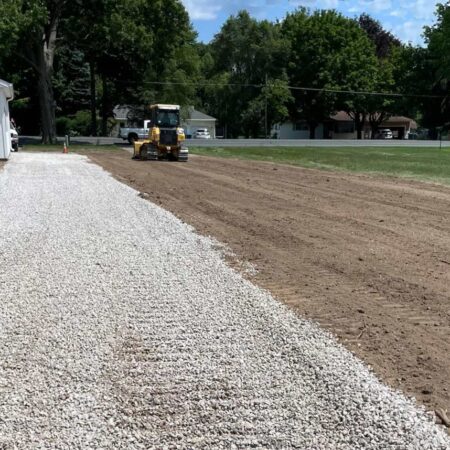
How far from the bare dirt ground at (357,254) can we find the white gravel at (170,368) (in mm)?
337

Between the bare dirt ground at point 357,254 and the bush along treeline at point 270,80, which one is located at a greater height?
the bush along treeline at point 270,80

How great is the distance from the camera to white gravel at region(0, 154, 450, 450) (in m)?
3.45

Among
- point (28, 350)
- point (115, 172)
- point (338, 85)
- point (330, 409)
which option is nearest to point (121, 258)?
point (28, 350)

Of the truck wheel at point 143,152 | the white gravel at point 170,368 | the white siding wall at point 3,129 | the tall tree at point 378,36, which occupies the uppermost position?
the tall tree at point 378,36

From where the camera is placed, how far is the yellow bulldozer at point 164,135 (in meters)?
28.0

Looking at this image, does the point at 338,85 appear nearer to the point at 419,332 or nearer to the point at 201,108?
the point at 201,108

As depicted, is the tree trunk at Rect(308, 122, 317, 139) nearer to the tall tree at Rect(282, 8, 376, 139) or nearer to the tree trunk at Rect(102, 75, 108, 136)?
the tall tree at Rect(282, 8, 376, 139)

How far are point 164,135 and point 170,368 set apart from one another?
24412 mm

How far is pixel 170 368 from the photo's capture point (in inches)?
172

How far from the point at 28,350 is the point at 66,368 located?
1.68 ft

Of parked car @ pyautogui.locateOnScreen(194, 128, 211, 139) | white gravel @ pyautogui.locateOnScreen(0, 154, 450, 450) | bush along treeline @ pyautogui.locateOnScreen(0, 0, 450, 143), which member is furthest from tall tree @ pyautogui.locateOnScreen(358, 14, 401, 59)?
white gravel @ pyautogui.locateOnScreen(0, 154, 450, 450)

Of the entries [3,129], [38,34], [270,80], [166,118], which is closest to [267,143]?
[270,80]

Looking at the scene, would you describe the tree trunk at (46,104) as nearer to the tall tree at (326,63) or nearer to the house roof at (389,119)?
the tall tree at (326,63)

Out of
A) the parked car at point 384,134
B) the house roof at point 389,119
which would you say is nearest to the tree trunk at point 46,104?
the house roof at point 389,119
